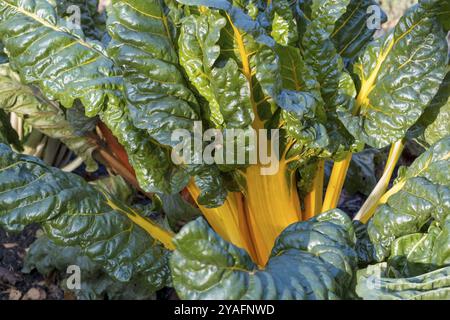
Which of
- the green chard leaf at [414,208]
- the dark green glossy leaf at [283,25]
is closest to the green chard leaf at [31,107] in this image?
the dark green glossy leaf at [283,25]

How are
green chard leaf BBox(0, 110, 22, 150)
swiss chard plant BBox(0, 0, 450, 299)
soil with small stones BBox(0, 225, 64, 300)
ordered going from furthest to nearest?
green chard leaf BBox(0, 110, 22, 150) → soil with small stones BBox(0, 225, 64, 300) → swiss chard plant BBox(0, 0, 450, 299)

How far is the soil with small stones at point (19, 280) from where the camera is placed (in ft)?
9.55

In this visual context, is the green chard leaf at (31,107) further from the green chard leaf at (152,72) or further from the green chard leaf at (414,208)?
the green chard leaf at (414,208)

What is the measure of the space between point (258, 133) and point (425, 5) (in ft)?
2.27

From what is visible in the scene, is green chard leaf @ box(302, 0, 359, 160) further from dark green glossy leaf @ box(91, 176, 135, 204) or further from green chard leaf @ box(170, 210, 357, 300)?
dark green glossy leaf @ box(91, 176, 135, 204)

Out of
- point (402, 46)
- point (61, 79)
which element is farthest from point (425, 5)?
point (61, 79)

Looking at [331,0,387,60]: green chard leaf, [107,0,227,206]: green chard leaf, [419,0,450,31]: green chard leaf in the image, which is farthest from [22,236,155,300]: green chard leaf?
[419,0,450,31]: green chard leaf

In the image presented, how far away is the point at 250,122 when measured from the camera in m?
2.21

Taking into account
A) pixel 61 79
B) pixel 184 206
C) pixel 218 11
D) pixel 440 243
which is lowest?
pixel 184 206

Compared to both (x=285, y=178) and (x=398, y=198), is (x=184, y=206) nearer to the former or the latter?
(x=285, y=178)

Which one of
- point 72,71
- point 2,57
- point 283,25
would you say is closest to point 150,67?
point 72,71

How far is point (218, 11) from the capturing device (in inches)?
80.9

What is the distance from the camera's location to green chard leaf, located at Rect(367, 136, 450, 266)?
6.96 feet

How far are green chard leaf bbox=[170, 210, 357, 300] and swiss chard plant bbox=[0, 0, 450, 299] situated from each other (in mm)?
14
